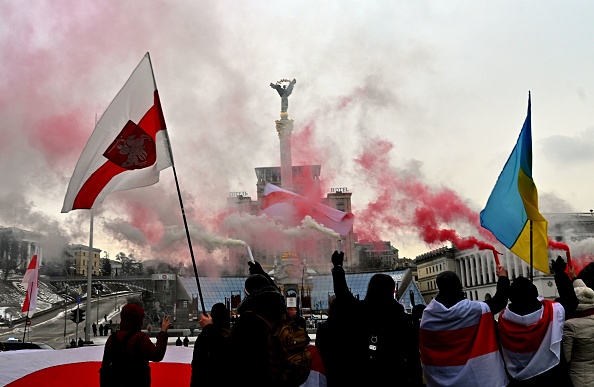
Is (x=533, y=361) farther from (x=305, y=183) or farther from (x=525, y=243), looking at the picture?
(x=305, y=183)

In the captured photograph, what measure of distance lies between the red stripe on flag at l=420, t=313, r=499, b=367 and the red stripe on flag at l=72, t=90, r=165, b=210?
17.1 ft

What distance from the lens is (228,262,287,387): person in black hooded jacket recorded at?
335 cm

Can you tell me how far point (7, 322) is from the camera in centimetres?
4959

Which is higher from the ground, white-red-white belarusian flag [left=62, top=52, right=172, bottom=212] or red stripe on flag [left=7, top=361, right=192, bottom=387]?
white-red-white belarusian flag [left=62, top=52, right=172, bottom=212]

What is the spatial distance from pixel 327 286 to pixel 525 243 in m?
68.2

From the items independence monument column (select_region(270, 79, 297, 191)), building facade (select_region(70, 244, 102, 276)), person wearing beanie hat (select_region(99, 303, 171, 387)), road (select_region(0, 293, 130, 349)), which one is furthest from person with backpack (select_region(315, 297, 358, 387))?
building facade (select_region(70, 244, 102, 276))

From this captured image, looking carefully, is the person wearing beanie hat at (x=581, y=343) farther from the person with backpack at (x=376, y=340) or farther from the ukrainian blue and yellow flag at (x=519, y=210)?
the ukrainian blue and yellow flag at (x=519, y=210)

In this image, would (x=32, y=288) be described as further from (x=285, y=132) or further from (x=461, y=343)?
(x=285, y=132)

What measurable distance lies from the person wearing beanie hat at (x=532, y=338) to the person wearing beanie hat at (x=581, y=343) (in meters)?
0.12

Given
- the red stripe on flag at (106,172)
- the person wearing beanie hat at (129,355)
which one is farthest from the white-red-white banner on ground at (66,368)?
the person wearing beanie hat at (129,355)

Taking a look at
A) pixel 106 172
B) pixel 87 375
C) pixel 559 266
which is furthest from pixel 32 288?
pixel 559 266

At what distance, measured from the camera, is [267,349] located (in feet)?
11.3

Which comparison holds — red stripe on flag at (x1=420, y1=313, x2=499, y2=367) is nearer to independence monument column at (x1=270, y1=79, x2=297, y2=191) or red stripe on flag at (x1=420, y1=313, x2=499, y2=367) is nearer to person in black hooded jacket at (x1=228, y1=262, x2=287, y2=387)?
person in black hooded jacket at (x1=228, y1=262, x2=287, y2=387)

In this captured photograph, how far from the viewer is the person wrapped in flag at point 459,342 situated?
4734 millimetres
